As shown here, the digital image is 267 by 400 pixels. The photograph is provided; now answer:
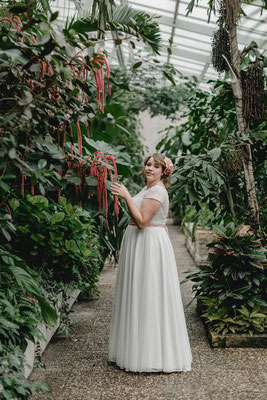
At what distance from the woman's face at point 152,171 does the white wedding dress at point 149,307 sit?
81 mm

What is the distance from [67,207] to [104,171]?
1.35 metres

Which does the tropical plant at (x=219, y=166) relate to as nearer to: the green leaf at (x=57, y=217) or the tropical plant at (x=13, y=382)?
the green leaf at (x=57, y=217)

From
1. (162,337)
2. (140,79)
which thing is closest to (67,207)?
(162,337)

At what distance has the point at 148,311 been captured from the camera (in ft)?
11.1

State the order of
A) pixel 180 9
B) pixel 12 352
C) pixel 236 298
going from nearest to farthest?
pixel 12 352, pixel 236 298, pixel 180 9

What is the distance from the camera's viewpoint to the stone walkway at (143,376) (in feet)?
10.1

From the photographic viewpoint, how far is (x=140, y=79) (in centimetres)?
1049

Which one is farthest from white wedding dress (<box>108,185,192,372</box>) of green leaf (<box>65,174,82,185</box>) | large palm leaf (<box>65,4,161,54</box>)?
green leaf (<box>65,174,82,185</box>)

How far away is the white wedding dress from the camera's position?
11.1 feet

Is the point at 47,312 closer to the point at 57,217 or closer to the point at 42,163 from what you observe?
the point at 57,217

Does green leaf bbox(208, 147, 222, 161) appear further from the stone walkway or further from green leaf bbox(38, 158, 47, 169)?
green leaf bbox(38, 158, 47, 169)

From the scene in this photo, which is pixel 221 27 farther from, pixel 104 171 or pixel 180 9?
pixel 180 9

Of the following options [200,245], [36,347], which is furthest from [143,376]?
[200,245]

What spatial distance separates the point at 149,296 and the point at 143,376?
1.71 ft
